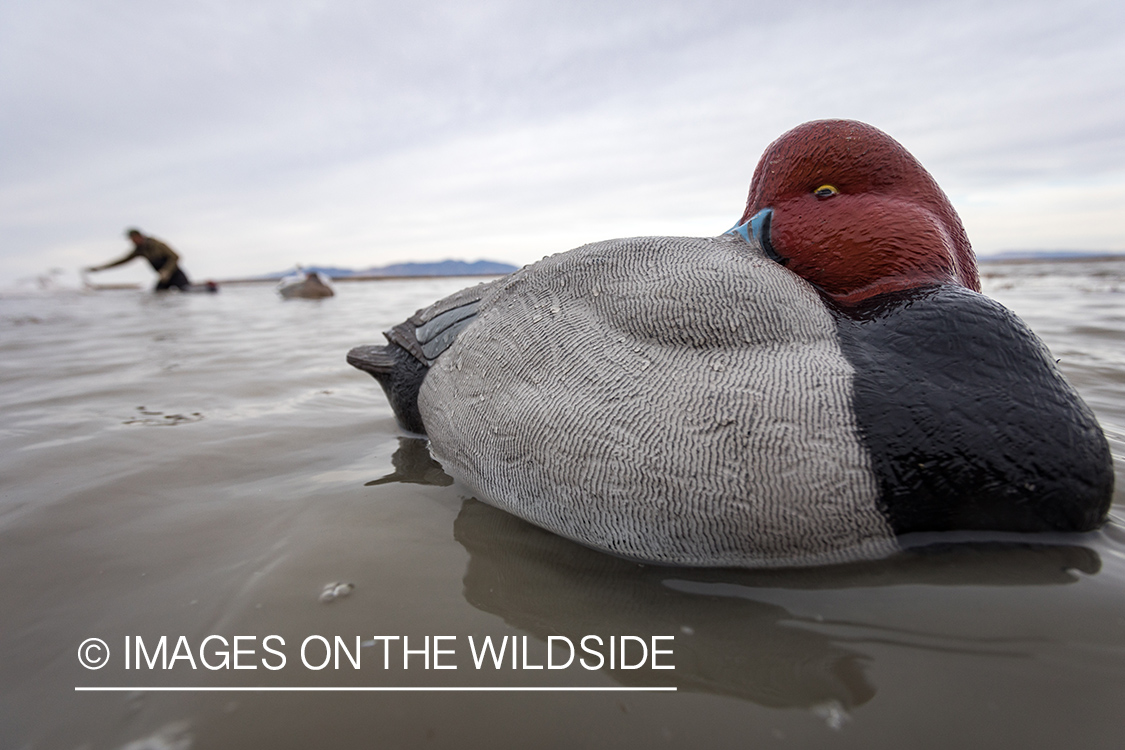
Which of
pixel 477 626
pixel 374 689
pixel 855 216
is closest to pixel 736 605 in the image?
pixel 477 626

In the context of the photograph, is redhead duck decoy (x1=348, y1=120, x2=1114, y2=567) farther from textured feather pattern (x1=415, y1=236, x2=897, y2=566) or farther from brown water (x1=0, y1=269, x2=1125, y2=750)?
brown water (x1=0, y1=269, x2=1125, y2=750)

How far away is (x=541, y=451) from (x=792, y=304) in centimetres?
81

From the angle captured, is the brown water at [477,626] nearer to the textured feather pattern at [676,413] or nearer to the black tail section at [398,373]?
the textured feather pattern at [676,413]

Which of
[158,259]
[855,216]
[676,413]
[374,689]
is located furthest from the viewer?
[158,259]

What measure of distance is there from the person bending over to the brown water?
51.4ft

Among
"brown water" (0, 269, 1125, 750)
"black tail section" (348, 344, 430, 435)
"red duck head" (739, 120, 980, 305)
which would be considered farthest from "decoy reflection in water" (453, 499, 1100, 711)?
"black tail section" (348, 344, 430, 435)

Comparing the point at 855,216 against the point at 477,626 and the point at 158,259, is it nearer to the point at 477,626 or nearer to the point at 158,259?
the point at 477,626

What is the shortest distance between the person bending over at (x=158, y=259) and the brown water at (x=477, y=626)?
51.4 feet

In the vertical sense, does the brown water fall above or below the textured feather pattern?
below

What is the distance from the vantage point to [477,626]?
1.25 metres

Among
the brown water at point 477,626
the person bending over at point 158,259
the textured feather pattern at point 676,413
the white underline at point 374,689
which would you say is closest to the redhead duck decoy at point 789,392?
the textured feather pattern at point 676,413

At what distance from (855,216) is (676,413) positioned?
0.94 meters

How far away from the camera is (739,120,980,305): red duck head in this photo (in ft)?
5.50

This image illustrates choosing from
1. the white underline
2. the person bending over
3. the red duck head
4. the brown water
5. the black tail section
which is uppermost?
the person bending over
